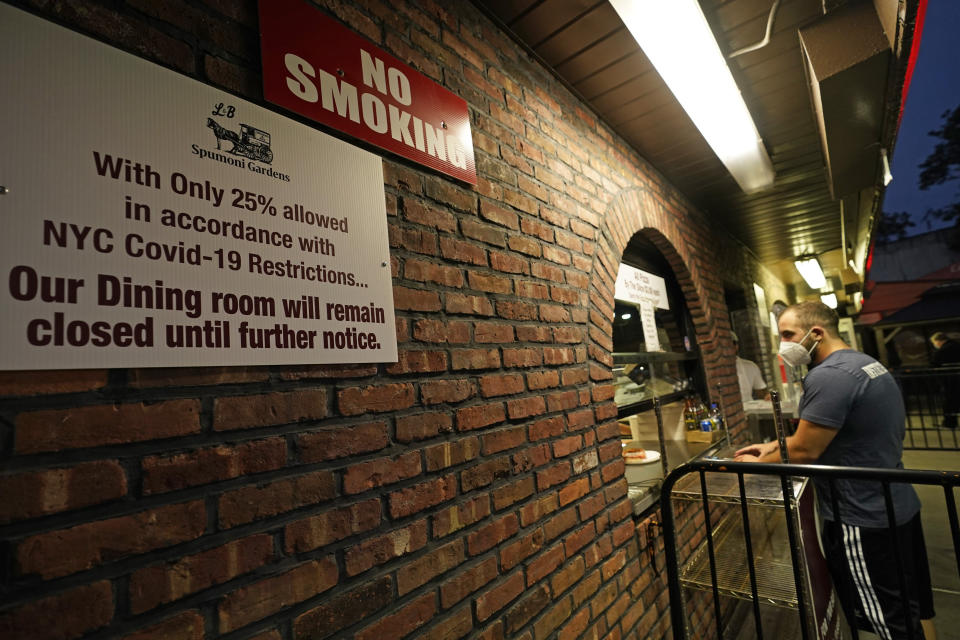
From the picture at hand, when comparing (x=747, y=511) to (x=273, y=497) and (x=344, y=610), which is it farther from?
(x=273, y=497)

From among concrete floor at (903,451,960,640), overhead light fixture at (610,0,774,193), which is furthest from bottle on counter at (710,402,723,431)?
overhead light fixture at (610,0,774,193)

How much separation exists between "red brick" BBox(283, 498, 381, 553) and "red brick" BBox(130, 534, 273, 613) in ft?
0.18

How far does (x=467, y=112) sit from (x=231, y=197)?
102cm

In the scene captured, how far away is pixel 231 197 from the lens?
3.38 ft

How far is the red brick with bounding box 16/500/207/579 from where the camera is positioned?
71 centimetres

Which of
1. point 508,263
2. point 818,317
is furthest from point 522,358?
point 818,317

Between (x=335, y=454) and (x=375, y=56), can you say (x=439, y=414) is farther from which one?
(x=375, y=56)

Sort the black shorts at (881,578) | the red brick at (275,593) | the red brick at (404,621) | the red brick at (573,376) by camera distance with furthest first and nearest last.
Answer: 1. the black shorts at (881,578)
2. the red brick at (573,376)
3. the red brick at (404,621)
4. the red brick at (275,593)

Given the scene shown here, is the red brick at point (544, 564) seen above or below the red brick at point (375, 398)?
below

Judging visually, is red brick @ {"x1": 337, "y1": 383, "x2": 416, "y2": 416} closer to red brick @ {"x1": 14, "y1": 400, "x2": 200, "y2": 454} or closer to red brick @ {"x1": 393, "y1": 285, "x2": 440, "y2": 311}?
red brick @ {"x1": 393, "y1": 285, "x2": 440, "y2": 311}

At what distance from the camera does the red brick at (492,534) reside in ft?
4.63

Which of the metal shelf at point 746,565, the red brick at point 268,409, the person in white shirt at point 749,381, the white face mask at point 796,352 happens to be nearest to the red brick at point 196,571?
the red brick at point 268,409

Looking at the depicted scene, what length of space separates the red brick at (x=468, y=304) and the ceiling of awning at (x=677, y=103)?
131cm

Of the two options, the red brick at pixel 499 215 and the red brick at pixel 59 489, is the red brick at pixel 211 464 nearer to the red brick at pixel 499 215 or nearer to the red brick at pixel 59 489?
the red brick at pixel 59 489
